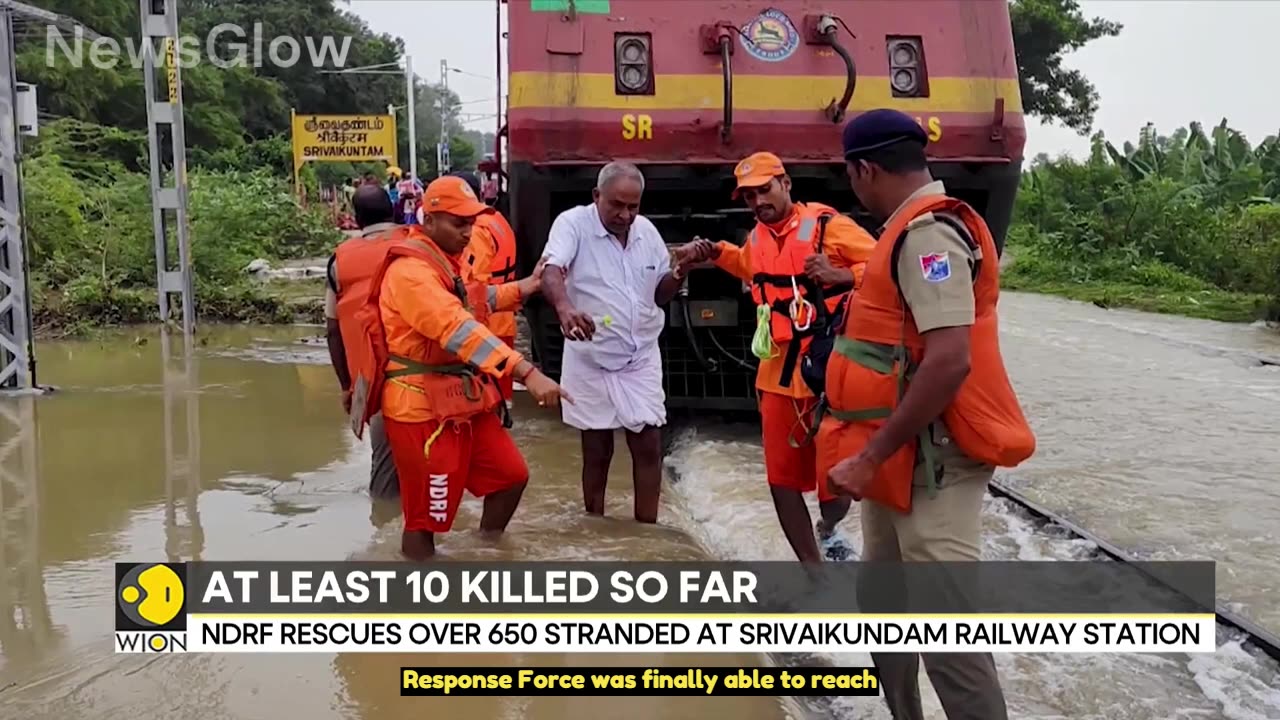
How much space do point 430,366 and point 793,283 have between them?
136 cm

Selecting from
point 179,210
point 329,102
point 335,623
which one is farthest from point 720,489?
point 329,102

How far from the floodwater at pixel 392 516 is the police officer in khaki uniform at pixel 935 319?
781mm

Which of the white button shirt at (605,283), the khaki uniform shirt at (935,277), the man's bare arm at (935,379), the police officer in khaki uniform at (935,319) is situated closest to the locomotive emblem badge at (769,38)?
the white button shirt at (605,283)

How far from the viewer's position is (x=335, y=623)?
386 cm

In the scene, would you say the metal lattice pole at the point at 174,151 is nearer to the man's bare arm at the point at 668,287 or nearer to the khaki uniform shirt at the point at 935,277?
the man's bare arm at the point at 668,287

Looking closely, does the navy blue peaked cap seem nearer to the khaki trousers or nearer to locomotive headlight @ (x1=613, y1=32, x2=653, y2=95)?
the khaki trousers

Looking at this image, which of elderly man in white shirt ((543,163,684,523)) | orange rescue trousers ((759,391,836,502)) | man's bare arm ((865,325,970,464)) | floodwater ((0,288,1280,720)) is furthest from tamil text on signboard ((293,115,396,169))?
man's bare arm ((865,325,970,464))

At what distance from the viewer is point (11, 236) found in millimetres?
8078

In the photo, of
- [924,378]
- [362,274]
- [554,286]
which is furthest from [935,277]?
[362,274]

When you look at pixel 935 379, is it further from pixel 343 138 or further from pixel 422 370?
pixel 343 138

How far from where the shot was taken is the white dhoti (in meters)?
4.91

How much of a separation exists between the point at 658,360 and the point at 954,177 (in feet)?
6.90

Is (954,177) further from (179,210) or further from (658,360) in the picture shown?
(179,210)

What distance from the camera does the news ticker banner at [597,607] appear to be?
3717 millimetres
